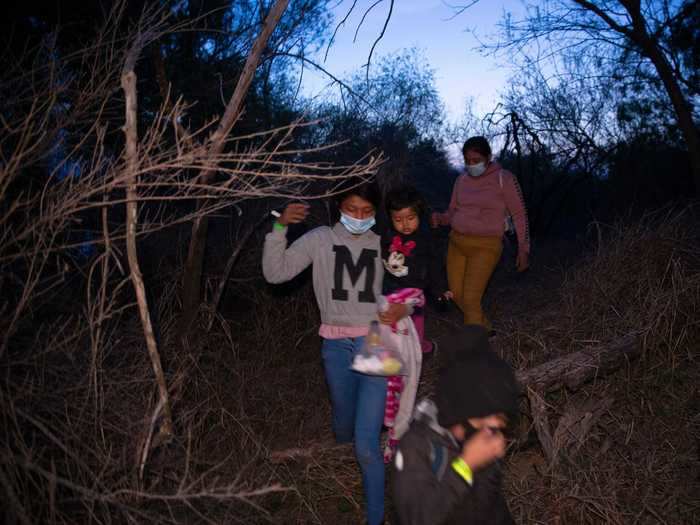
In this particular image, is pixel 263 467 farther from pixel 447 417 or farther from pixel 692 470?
pixel 692 470

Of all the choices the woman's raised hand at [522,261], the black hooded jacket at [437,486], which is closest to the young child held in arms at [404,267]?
the black hooded jacket at [437,486]

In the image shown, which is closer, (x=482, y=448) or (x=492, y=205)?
(x=482, y=448)

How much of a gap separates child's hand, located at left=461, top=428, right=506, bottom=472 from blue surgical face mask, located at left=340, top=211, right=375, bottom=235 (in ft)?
4.97

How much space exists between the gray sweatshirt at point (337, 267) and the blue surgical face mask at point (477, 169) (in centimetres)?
193

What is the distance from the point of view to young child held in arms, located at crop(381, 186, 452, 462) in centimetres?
337

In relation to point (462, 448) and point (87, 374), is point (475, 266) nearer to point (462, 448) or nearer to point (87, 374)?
point (462, 448)

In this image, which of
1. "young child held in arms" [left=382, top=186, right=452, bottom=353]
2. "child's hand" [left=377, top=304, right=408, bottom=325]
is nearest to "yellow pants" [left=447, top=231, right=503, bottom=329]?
"young child held in arms" [left=382, top=186, right=452, bottom=353]

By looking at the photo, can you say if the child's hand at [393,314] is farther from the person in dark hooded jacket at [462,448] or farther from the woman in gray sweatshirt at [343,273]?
the person in dark hooded jacket at [462,448]

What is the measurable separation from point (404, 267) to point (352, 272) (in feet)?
0.95

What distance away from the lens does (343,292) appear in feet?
11.3

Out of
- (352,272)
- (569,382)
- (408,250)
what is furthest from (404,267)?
(569,382)

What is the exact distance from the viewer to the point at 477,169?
17.0 ft

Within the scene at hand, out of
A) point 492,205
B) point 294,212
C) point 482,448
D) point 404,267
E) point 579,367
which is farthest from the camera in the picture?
point 492,205

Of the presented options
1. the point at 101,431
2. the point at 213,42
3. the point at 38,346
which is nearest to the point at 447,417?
the point at 101,431
